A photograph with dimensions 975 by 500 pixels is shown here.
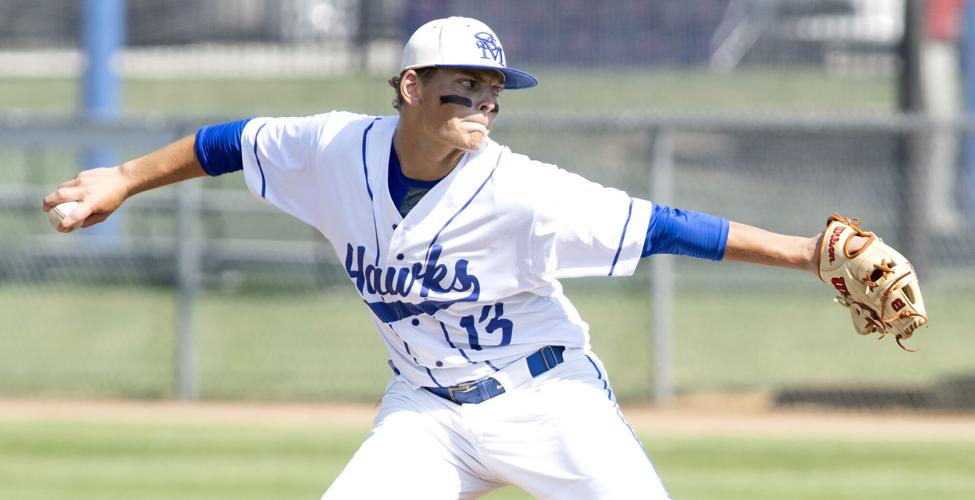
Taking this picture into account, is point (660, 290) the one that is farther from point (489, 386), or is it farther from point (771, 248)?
point (771, 248)

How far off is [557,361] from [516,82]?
837 mm

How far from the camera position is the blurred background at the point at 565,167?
973cm

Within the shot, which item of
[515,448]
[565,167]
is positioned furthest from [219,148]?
[565,167]

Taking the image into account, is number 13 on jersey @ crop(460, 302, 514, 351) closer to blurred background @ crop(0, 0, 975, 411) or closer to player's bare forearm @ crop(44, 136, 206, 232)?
player's bare forearm @ crop(44, 136, 206, 232)

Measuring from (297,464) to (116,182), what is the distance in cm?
357

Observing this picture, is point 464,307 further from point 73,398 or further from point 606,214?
point 73,398

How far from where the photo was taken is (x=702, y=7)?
14.2 m

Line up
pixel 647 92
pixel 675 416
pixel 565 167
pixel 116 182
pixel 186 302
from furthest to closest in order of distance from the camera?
1. pixel 647 92
2. pixel 565 167
3. pixel 186 302
4. pixel 675 416
5. pixel 116 182

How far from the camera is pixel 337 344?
413 inches

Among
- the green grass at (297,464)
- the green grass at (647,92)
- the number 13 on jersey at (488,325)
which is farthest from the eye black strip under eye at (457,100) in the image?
the green grass at (647,92)

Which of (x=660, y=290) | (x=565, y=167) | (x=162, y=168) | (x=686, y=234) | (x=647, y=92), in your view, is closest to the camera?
(x=686, y=234)

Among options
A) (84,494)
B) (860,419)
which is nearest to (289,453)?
(84,494)

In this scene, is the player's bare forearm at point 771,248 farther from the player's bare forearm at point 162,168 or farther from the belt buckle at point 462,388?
the player's bare forearm at point 162,168

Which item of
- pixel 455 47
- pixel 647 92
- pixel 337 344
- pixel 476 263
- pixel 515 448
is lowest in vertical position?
pixel 337 344
